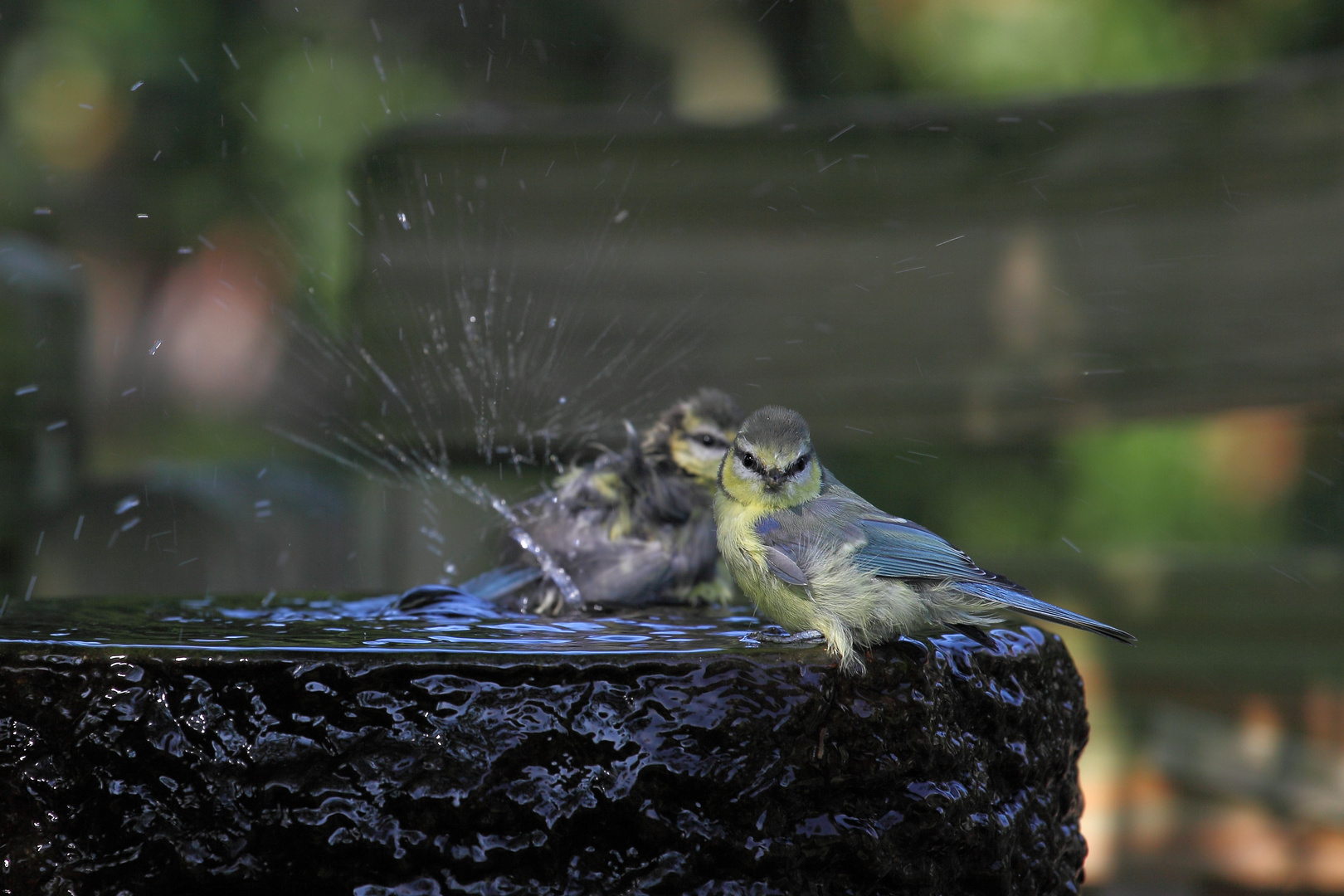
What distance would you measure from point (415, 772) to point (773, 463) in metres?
0.75

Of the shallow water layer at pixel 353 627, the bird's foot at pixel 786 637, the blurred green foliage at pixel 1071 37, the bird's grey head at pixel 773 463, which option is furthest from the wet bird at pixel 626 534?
the blurred green foliage at pixel 1071 37

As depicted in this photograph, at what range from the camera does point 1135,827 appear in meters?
3.97

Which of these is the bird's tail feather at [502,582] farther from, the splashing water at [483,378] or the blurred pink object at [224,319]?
the blurred pink object at [224,319]

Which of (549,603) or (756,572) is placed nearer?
(756,572)

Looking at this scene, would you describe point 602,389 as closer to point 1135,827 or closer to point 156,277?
point 1135,827

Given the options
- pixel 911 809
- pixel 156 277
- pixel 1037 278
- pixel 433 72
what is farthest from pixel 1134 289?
pixel 156 277

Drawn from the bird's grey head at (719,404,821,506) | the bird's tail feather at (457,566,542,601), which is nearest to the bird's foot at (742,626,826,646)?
the bird's grey head at (719,404,821,506)

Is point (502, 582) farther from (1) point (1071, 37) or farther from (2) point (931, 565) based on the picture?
(1) point (1071, 37)

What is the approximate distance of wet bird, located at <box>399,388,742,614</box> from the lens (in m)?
2.29

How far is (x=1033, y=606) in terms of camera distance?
5.02 ft

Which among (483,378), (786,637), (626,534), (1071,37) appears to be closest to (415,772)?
(786,637)

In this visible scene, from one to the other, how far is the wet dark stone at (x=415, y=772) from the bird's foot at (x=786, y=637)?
0.17m

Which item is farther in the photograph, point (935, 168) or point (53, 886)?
point (935, 168)

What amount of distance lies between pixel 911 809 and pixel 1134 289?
9.83 ft
